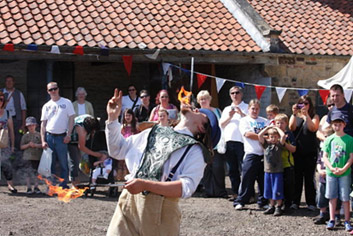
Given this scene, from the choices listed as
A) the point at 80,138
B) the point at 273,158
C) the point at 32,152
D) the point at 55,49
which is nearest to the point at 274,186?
the point at 273,158

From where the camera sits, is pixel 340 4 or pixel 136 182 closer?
pixel 136 182

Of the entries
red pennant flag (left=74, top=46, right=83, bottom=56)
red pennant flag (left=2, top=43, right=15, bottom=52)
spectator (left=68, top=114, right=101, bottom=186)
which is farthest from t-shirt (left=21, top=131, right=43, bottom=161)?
red pennant flag (left=74, top=46, right=83, bottom=56)

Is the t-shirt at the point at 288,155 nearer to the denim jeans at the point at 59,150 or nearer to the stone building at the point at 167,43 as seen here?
the denim jeans at the point at 59,150

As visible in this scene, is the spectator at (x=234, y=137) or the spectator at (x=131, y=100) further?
the spectator at (x=131, y=100)

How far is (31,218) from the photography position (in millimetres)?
7062

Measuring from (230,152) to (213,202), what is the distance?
0.78m

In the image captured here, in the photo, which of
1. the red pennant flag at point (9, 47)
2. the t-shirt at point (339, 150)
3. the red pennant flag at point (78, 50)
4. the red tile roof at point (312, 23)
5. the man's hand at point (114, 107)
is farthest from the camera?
the red tile roof at point (312, 23)

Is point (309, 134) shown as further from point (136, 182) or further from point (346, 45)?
point (346, 45)

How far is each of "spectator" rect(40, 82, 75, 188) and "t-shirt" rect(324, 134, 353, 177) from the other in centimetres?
401

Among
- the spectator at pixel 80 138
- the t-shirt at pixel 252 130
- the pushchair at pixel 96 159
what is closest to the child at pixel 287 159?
the t-shirt at pixel 252 130

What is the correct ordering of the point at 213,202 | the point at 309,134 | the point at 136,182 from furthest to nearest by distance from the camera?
the point at 213,202 < the point at 309,134 < the point at 136,182

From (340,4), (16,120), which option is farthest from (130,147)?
(340,4)

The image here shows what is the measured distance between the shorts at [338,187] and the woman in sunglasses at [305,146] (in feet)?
3.61

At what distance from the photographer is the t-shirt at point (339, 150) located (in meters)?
6.73
